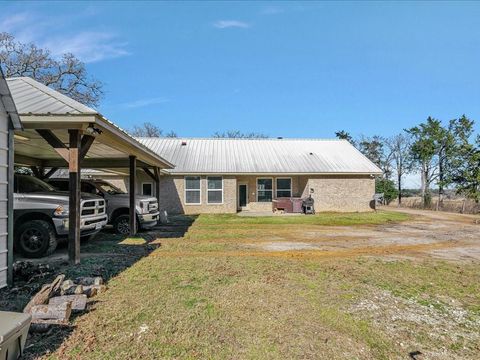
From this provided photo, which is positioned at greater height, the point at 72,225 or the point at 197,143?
the point at 197,143

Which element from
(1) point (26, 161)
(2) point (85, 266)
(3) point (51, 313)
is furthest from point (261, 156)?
(3) point (51, 313)

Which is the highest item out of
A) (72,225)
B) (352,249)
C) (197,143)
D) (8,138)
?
(197,143)

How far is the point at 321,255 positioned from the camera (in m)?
8.52

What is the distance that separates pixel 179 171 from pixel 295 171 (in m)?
7.48

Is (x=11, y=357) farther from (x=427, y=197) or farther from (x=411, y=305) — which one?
(x=427, y=197)

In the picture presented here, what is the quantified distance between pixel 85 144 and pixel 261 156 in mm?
18115

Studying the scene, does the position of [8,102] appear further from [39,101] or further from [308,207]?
[308,207]

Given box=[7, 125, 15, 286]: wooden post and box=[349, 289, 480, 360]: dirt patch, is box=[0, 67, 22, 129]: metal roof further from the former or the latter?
box=[349, 289, 480, 360]: dirt patch

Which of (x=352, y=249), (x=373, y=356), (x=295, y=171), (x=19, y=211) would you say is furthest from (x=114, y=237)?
(x=295, y=171)

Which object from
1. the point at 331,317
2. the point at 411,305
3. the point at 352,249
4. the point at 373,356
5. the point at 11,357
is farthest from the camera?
the point at 352,249

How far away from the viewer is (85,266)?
688 cm

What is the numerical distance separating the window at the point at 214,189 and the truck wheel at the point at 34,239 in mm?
14400

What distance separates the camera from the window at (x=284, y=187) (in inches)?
938

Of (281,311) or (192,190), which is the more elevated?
(192,190)
